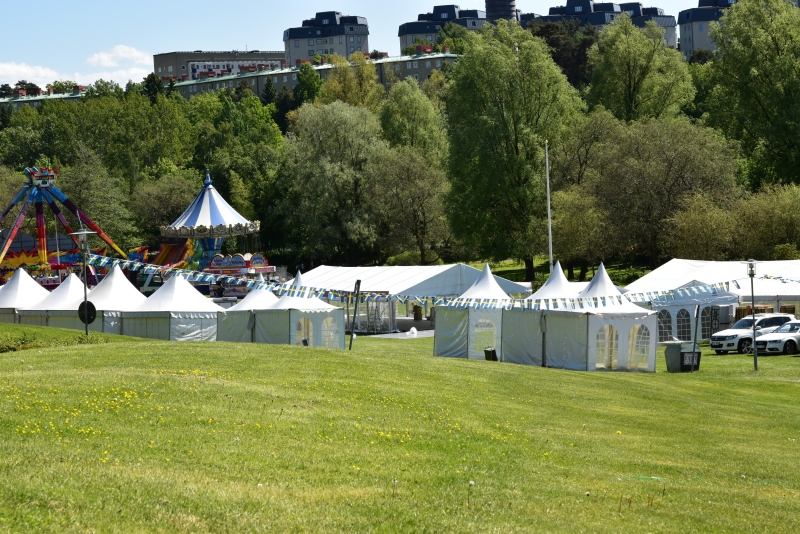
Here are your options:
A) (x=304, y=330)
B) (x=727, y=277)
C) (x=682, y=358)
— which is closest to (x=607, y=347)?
(x=682, y=358)

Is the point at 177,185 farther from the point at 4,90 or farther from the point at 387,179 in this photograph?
the point at 4,90

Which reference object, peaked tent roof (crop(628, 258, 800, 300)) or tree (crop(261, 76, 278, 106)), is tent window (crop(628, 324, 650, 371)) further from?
tree (crop(261, 76, 278, 106))

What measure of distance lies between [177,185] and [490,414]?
3123 inches

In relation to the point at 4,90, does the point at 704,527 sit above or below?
below

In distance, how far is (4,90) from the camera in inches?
7544

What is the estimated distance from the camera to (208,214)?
7144cm

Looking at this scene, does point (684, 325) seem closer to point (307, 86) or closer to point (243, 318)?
point (243, 318)

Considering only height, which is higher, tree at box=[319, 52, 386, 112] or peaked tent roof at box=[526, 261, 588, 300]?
tree at box=[319, 52, 386, 112]

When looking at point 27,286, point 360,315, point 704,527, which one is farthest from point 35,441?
point 360,315

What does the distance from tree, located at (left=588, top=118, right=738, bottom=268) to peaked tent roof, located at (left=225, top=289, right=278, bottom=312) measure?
27.5m

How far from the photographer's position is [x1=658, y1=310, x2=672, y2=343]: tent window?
41.3m

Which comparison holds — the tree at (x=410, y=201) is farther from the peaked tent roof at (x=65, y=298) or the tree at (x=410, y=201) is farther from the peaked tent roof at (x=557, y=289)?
the peaked tent roof at (x=557, y=289)

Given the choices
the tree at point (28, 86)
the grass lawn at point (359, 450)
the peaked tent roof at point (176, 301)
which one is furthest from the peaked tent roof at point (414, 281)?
the tree at point (28, 86)

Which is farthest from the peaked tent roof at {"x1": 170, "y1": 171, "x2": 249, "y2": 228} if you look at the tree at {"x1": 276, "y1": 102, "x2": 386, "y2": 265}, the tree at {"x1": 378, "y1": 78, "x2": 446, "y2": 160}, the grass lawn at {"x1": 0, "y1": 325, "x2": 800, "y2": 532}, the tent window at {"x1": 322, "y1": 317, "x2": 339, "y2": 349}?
the grass lawn at {"x1": 0, "y1": 325, "x2": 800, "y2": 532}
